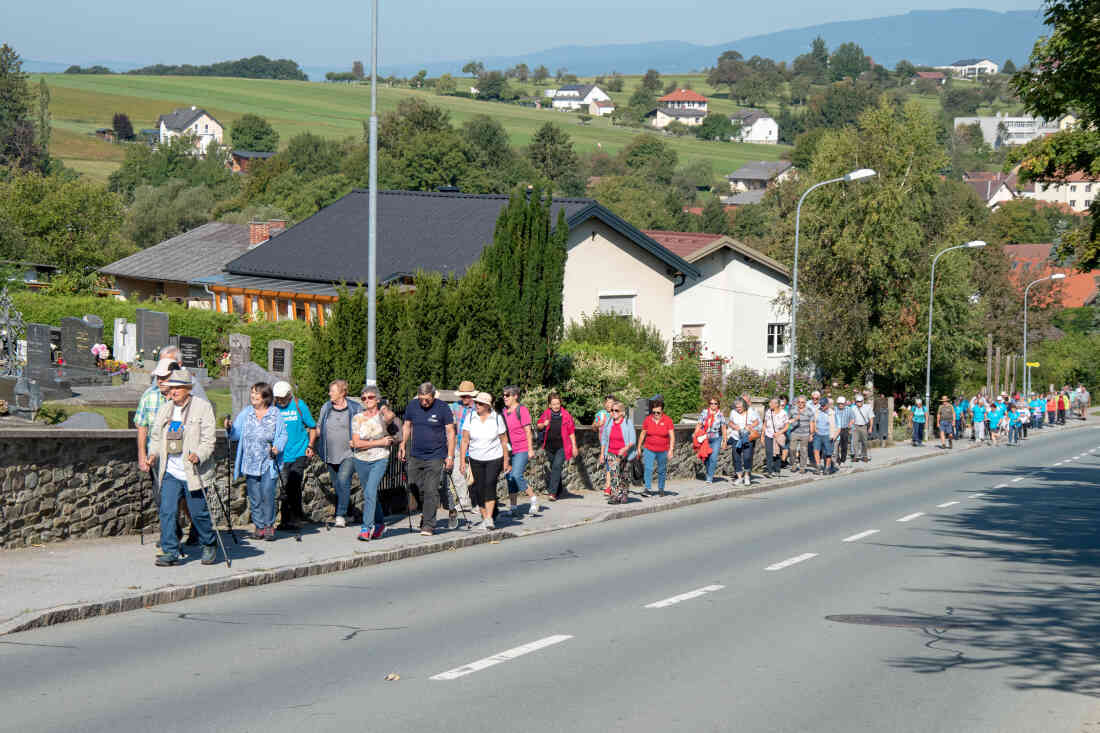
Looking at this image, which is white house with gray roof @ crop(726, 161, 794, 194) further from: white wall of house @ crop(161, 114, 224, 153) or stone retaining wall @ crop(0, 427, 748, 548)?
stone retaining wall @ crop(0, 427, 748, 548)

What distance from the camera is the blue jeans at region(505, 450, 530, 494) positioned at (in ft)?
60.2

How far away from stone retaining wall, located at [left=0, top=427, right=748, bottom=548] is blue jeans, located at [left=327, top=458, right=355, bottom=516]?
1.03 m

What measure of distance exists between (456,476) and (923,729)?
10508mm

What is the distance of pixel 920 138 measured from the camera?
55.9m

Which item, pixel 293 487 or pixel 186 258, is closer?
pixel 293 487

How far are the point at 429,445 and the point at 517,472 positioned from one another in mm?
3404

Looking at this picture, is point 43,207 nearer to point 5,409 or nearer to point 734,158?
point 5,409

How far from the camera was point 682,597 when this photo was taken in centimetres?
1184

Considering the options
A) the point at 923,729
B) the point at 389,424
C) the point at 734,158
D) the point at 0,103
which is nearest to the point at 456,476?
the point at 389,424

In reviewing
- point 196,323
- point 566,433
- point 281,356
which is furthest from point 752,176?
point 566,433

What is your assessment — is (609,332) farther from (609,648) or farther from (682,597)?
(609,648)

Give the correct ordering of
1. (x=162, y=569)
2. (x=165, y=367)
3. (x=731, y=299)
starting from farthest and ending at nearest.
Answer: (x=731, y=299) < (x=165, y=367) < (x=162, y=569)

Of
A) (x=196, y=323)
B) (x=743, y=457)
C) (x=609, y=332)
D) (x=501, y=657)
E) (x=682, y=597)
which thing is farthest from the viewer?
(x=196, y=323)

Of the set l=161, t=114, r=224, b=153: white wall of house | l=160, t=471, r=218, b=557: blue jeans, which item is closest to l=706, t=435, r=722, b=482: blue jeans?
l=160, t=471, r=218, b=557: blue jeans
